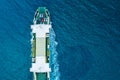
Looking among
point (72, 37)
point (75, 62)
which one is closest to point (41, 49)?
point (75, 62)

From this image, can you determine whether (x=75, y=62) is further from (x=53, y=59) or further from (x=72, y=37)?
(x=72, y=37)

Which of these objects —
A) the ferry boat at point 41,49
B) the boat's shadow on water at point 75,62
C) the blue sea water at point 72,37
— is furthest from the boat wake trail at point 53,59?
the ferry boat at point 41,49

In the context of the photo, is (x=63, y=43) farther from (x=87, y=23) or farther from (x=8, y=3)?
(x=8, y=3)

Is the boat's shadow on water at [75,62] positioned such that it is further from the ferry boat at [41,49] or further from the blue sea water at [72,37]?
the ferry boat at [41,49]

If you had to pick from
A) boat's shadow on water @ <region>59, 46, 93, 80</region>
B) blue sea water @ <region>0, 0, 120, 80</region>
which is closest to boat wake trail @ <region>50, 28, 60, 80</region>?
blue sea water @ <region>0, 0, 120, 80</region>

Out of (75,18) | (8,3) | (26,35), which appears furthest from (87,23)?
(8,3)

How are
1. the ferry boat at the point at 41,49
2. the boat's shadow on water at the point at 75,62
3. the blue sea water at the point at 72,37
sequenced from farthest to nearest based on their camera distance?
the blue sea water at the point at 72,37 < the boat's shadow on water at the point at 75,62 < the ferry boat at the point at 41,49

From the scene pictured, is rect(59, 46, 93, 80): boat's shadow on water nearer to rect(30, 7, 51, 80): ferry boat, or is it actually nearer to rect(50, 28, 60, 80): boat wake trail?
rect(50, 28, 60, 80): boat wake trail
